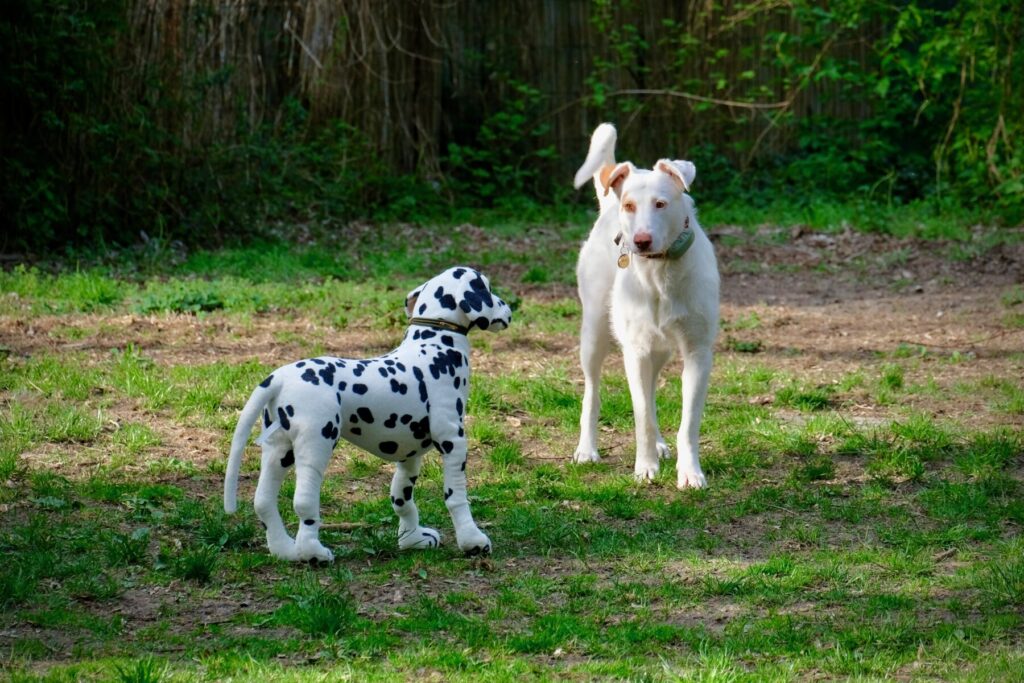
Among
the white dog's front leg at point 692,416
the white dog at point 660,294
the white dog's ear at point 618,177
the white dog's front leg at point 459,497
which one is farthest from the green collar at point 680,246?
the white dog's front leg at point 459,497

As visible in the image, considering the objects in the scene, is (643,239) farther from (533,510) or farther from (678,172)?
(533,510)

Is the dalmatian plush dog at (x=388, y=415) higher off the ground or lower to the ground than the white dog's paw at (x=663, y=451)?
higher

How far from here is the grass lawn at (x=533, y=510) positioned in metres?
3.83

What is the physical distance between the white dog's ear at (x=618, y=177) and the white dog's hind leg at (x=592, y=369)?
27.8 inches

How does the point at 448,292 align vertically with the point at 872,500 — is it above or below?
above

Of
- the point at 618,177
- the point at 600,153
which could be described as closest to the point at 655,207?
the point at 618,177

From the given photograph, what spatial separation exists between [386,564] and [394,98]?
35.8 ft

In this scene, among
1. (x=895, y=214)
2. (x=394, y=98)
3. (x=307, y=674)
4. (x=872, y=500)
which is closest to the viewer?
(x=307, y=674)

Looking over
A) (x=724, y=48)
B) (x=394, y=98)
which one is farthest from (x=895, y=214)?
(x=394, y=98)

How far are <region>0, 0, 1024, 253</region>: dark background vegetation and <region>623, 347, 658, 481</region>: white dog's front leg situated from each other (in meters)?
6.72

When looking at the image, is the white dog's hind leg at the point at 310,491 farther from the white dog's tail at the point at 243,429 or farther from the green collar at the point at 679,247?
the green collar at the point at 679,247

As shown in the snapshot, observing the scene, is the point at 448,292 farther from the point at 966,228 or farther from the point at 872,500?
the point at 966,228

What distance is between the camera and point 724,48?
53.6 ft

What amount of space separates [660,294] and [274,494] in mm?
2089
